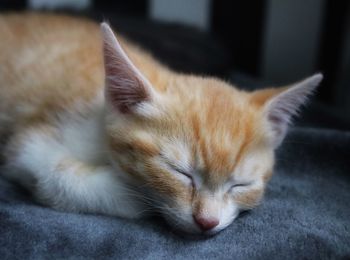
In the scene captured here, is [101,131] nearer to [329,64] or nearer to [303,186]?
[303,186]

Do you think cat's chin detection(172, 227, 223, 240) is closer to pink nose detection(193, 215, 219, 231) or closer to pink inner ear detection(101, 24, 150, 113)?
pink nose detection(193, 215, 219, 231)

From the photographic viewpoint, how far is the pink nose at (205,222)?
0.79 meters

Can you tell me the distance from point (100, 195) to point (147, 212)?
0.30 feet

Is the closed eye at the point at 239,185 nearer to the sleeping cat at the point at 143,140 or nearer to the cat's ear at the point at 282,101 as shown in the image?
the sleeping cat at the point at 143,140

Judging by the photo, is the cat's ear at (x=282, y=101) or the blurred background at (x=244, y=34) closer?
the cat's ear at (x=282, y=101)

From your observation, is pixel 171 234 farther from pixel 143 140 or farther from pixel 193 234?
pixel 143 140

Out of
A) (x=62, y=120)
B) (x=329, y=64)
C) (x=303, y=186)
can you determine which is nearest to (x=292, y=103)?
(x=303, y=186)

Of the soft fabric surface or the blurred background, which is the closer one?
the soft fabric surface

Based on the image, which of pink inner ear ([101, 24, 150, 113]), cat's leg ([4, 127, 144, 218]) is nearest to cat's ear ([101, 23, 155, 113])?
pink inner ear ([101, 24, 150, 113])

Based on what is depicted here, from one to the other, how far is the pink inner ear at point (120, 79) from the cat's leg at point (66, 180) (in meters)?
0.14

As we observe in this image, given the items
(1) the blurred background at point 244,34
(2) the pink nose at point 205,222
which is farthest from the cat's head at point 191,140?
(1) the blurred background at point 244,34

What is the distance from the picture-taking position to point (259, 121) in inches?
36.3

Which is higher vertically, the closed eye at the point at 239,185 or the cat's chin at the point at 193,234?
the closed eye at the point at 239,185

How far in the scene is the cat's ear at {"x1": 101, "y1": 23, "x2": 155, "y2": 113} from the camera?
0.82m
